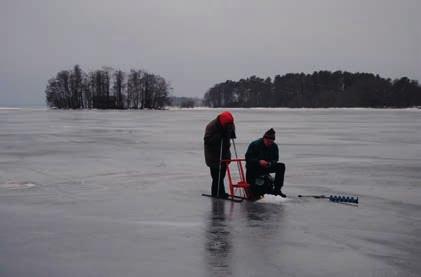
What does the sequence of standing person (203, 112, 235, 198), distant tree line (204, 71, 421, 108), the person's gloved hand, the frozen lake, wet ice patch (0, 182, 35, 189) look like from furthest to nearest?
distant tree line (204, 71, 421, 108)
wet ice patch (0, 182, 35, 189)
standing person (203, 112, 235, 198)
the person's gloved hand
the frozen lake

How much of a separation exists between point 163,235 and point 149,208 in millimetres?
1937

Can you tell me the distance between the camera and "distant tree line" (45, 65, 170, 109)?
148500 millimetres

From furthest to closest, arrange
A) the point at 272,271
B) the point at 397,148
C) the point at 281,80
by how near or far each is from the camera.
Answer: the point at 281,80
the point at 397,148
the point at 272,271

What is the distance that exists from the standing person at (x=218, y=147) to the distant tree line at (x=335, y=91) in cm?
14064

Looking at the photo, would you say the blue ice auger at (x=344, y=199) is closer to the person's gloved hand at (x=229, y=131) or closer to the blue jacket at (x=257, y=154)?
the blue jacket at (x=257, y=154)

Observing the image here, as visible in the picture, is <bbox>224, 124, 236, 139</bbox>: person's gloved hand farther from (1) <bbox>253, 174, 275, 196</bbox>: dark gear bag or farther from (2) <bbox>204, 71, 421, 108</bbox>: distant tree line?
(2) <bbox>204, 71, 421, 108</bbox>: distant tree line

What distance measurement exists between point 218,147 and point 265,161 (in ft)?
3.01

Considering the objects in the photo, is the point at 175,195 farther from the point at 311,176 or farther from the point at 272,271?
the point at 272,271

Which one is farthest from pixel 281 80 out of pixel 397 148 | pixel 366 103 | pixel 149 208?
pixel 149 208

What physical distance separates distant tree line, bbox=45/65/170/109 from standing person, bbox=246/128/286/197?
136 m

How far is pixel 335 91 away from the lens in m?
180

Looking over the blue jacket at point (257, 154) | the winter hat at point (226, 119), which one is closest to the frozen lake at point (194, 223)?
the blue jacket at point (257, 154)

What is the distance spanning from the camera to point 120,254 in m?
6.11

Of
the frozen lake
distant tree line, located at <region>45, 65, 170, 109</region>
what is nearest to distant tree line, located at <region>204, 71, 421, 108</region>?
distant tree line, located at <region>45, 65, 170, 109</region>
